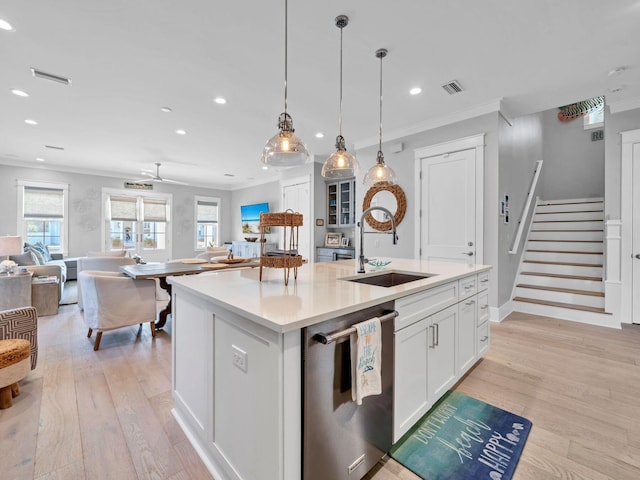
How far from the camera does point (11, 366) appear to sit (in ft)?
6.23

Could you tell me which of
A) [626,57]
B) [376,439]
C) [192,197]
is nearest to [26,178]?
[192,197]

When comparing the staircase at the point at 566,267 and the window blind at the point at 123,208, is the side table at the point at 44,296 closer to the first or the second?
the window blind at the point at 123,208

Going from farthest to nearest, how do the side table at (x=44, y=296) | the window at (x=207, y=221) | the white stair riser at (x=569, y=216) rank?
the window at (x=207, y=221) < the white stair riser at (x=569, y=216) < the side table at (x=44, y=296)

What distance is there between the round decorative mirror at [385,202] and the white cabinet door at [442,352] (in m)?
2.75

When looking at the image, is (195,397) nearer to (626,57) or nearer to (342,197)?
(626,57)

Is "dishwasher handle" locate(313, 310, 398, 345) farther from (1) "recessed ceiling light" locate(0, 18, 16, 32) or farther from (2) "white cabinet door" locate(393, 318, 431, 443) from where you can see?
(1) "recessed ceiling light" locate(0, 18, 16, 32)

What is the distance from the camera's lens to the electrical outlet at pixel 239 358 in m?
1.18

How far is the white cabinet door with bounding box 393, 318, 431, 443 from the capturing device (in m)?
1.51

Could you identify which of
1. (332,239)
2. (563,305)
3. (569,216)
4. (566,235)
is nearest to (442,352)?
(563,305)

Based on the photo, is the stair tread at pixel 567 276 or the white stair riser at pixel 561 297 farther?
the stair tread at pixel 567 276

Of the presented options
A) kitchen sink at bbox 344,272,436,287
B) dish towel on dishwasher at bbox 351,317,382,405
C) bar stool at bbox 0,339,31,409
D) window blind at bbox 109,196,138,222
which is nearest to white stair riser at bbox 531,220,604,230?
kitchen sink at bbox 344,272,436,287

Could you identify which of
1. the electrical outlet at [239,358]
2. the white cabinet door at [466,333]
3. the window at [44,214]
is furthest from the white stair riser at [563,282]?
the window at [44,214]

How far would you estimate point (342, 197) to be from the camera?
21.2 feet

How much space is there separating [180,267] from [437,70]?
3.58 m
